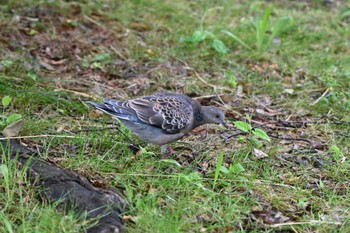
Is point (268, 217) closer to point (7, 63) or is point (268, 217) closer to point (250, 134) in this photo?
point (250, 134)

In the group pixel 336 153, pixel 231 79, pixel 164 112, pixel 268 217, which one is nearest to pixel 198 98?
pixel 231 79

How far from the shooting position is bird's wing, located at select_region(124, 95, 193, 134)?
579cm

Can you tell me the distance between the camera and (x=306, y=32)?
959 centimetres

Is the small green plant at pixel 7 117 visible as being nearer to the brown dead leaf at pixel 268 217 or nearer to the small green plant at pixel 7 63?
the small green plant at pixel 7 63

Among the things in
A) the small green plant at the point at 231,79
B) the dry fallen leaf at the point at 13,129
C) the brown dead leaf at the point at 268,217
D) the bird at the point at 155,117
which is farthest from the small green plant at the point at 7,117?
the small green plant at the point at 231,79

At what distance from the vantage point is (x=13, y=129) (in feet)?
17.7

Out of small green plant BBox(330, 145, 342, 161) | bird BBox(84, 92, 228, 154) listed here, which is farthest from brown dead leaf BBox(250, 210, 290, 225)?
bird BBox(84, 92, 228, 154)

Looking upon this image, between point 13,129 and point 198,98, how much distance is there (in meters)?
2.63

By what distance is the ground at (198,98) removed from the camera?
4.75 meters

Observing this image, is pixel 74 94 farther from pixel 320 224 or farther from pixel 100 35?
pixel 320 224

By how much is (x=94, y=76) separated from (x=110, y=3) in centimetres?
253

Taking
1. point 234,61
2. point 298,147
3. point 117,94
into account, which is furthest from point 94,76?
point 298,147

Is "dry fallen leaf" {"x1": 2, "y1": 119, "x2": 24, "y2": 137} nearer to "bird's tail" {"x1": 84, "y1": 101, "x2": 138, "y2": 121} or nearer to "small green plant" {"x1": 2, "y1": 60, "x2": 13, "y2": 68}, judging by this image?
"bird's tail" {"x1": 84, "y1": 101, "x2": 138, "y2": 121}

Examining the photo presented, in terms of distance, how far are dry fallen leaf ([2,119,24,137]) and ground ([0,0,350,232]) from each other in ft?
0.46
